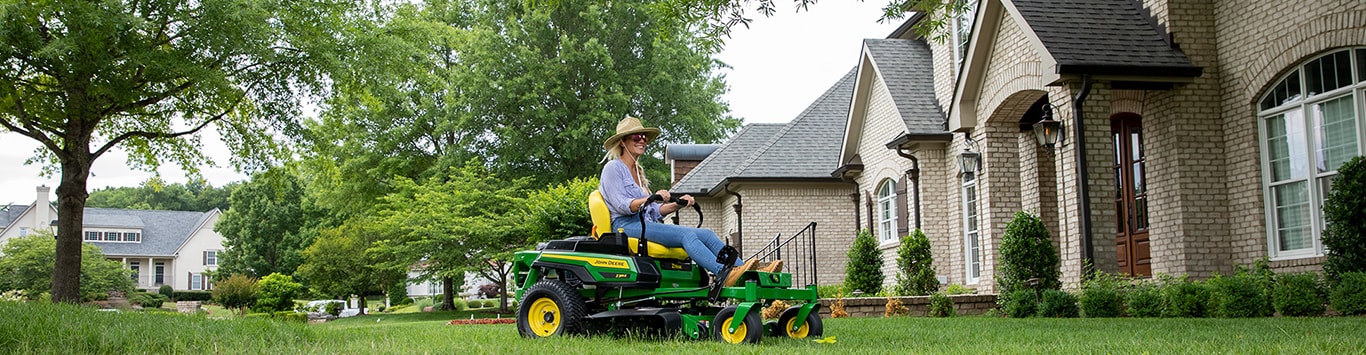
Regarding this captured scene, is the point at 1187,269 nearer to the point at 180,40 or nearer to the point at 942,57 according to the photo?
the point at 942,57

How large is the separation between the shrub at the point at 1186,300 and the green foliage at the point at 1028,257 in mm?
2287

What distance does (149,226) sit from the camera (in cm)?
6825

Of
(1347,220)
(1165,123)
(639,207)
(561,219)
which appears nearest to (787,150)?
(561,219)

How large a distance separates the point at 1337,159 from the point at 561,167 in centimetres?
2738

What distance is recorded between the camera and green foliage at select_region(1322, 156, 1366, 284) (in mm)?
9422

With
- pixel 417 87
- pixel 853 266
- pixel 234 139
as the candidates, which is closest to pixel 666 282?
pixel 853 266

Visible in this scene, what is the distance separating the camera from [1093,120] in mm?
12188

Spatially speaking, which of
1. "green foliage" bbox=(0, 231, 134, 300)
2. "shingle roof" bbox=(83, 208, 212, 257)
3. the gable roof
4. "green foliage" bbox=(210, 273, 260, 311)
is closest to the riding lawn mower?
the gable roof

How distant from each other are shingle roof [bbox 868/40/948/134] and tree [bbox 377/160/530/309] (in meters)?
10.8

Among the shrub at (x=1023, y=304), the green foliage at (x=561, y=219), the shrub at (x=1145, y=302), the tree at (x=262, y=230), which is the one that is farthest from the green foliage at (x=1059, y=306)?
the tree at (x=262, y=230)

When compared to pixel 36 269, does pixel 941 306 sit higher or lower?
lower

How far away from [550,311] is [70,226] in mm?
13113

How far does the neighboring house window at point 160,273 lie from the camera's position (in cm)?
6775

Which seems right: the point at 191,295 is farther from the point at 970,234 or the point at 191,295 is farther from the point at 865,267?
the point at 970,234
